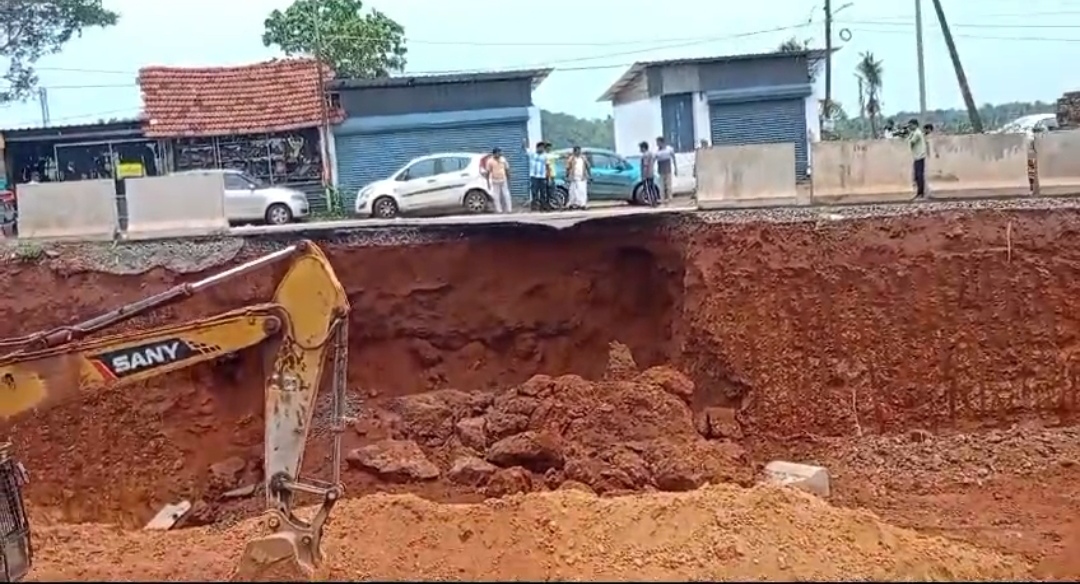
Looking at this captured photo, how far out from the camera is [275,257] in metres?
8.99

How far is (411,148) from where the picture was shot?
31.7 m

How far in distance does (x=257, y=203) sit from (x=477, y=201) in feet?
14.9

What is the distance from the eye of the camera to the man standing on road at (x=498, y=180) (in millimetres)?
24250

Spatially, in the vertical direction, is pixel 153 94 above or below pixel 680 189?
above

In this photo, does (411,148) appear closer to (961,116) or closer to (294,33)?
(294,33)

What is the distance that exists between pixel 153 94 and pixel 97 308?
16.4m

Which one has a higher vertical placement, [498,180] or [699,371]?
[498,180]

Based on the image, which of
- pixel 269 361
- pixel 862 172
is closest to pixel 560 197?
pixel 862 172

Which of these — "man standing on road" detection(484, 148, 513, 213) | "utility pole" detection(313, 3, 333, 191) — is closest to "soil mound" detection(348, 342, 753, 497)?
"man standing on road" detection(484, 148, 513, 213)

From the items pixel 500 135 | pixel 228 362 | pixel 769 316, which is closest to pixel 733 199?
pixel 769 316

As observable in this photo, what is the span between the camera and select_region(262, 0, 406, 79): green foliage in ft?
132

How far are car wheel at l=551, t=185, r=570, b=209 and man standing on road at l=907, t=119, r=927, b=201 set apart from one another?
802 centimetres

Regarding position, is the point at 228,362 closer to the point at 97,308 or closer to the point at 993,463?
the point at 97,308

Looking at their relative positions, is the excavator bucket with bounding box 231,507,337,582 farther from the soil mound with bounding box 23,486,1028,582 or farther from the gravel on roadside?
the gravel on roadside
